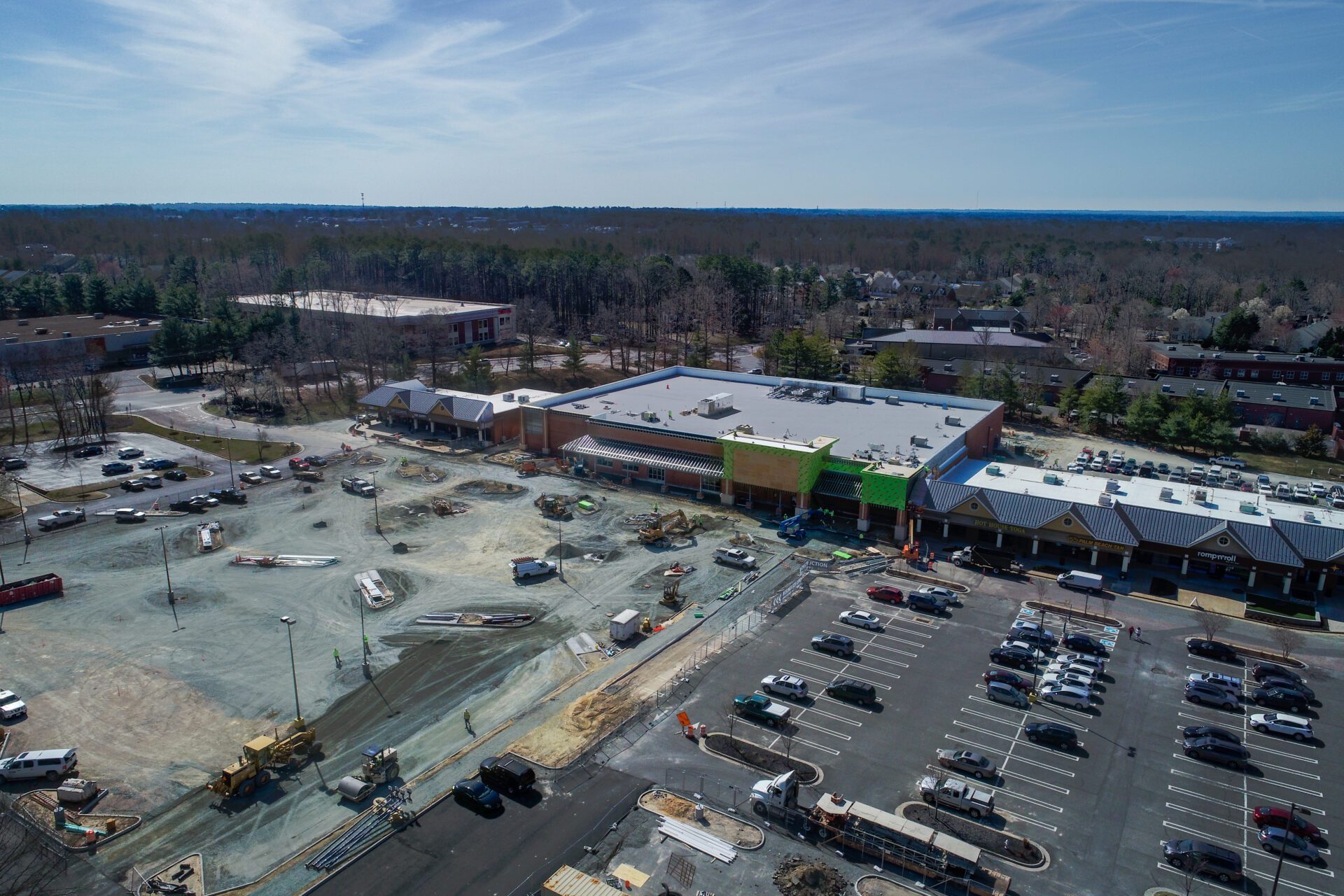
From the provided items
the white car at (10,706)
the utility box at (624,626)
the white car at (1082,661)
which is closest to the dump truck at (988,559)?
the white car at (1082,661)

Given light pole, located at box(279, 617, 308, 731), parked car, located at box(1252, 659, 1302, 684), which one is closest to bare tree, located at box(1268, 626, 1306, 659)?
parked car, located at box(1252, 659, 1302, 684)

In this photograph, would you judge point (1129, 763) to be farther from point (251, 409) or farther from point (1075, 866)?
point (251, 409)

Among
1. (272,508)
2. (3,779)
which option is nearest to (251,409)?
(272,508)

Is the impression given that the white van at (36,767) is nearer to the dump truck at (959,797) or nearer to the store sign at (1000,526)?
the dump truck at (959,797)

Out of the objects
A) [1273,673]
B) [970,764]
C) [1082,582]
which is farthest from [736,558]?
[1273,673]

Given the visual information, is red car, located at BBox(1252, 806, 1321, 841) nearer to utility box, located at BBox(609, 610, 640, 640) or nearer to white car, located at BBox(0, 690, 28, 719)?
utility box, located at BBox(609, 610, 640, 640)
